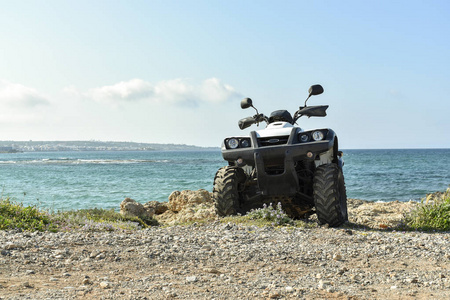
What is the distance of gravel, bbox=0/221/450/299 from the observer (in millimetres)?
4074

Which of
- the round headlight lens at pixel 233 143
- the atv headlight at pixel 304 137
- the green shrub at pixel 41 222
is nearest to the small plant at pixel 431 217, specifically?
the atv headlight at pixel 304 137

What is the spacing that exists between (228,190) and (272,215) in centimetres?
95

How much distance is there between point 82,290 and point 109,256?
142cm

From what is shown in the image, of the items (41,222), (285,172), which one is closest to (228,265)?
(285,172)

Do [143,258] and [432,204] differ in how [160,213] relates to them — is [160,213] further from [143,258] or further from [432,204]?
[143,258]

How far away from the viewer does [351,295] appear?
3973 mm

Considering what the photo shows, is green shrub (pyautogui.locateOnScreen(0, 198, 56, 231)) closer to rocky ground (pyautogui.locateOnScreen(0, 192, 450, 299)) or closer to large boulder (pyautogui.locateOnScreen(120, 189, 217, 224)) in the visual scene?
rocky ground (pyautogui.locateOnScreen(0, 192, 450, 299))

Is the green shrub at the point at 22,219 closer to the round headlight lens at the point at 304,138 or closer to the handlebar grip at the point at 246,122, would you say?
the handlebar grip at the point at 246,122

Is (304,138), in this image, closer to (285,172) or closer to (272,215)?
(285,172)

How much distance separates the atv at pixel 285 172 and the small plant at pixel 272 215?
10.7 inches

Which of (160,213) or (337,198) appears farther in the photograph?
(160,213)

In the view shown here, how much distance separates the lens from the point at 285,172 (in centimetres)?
760

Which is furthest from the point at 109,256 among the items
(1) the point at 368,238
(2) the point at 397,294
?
(1) the point at 368,238

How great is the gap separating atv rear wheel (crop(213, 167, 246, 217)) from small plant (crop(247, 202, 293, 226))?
0.40 meters
